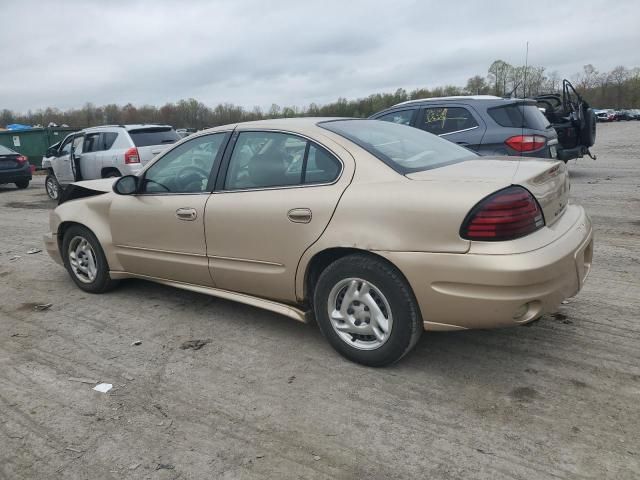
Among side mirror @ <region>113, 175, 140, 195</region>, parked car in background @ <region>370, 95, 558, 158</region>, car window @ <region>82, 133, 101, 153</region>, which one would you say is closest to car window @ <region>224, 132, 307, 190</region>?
side mirror @ <region>113, 175, 140, 195</region>

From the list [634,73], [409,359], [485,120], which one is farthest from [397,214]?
[634,73]

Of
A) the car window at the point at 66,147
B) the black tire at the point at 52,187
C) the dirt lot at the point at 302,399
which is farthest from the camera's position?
the black tire at the point at 52,187

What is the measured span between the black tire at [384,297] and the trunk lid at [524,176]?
589 millimetres

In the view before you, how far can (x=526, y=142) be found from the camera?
7.34 meters

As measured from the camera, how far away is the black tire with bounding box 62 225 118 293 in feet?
15.7

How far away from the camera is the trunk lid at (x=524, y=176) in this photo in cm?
297

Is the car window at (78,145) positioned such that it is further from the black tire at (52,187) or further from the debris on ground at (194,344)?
the debris on ground at (194,344)

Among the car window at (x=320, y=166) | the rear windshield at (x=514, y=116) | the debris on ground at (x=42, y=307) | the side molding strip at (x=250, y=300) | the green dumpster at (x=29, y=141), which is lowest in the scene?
the debris on ground at (x=42, y=307)

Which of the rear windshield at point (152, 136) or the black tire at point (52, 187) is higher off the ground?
the rear windshield at point (152, 136)

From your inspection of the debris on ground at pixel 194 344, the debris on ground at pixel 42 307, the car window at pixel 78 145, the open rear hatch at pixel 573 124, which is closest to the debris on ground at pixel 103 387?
the debris on ground at pixel 194 344

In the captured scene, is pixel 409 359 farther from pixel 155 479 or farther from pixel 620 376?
pixel 155 479

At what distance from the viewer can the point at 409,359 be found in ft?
11.2

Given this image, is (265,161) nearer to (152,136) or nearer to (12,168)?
(152,136)

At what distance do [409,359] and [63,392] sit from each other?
7.00 feet
